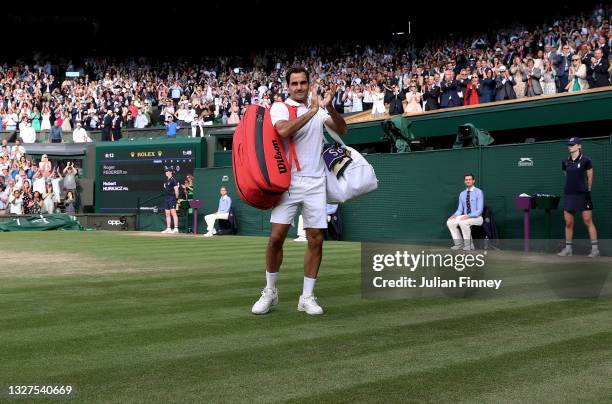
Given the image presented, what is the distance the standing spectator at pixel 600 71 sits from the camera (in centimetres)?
1797

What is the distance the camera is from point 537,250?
470 inches

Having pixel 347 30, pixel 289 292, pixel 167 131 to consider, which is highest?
pixel 347 30

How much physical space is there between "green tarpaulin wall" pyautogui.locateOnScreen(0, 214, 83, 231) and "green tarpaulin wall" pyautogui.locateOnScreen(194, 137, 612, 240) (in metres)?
11.9

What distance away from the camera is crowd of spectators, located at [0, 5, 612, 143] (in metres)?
20.7

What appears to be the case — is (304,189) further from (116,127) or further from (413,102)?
(116,127)

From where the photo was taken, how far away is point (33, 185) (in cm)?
3038

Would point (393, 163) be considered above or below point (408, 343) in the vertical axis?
above

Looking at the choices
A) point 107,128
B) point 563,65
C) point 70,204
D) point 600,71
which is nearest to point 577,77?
point 600,71

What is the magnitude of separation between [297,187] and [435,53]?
84.9 ft

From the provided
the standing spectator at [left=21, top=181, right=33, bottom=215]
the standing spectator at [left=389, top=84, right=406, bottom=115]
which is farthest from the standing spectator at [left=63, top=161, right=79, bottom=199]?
the standing spectator at [left=389, top=84, right=406, bottom=115]

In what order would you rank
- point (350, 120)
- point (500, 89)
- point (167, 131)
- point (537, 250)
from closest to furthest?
1. point (537, 250)
2. point (500, 89)
3. point (350, 120)
4. point (167, 131)

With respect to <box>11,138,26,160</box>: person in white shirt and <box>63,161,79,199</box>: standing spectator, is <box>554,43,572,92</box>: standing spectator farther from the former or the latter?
<box>11,138,26,160</box>: person in white shirt

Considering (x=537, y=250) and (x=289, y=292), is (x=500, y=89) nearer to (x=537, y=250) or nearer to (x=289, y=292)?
(x=537, y=250)

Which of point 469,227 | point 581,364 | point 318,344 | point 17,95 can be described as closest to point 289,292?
point 318,344
